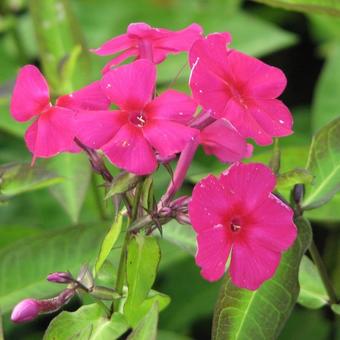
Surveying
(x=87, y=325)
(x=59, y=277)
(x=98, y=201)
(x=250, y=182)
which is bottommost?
(x=98, y=201)

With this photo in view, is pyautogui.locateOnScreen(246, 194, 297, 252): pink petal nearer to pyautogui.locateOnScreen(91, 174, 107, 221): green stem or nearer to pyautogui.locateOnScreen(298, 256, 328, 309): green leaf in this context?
pyautogui.locateOnScreen(298, 256, 328, 309): green leaf

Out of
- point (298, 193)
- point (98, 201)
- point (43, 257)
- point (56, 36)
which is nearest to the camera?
point (298, 193)

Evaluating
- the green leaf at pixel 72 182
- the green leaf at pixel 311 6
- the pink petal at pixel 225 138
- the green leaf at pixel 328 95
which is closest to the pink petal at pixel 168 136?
the pink petal at pixel 225 138

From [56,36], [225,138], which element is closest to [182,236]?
[225,138]

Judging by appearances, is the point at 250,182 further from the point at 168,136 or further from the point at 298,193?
the point at 298,193

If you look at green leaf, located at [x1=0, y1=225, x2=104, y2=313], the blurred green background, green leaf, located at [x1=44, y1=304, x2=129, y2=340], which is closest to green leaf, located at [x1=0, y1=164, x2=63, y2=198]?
the blurred green background

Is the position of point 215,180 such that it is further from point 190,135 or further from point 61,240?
point 61,240
